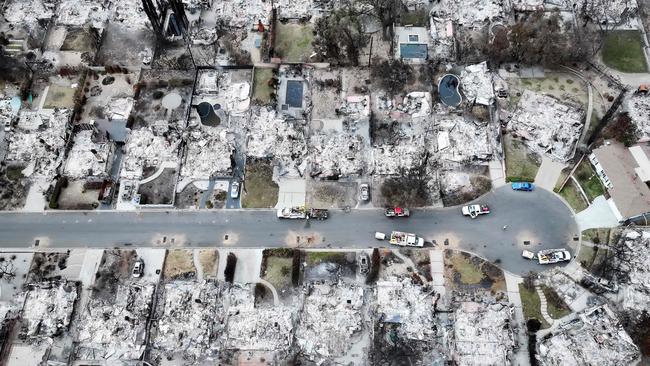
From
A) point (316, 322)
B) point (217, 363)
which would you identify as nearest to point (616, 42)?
point (316, 322)

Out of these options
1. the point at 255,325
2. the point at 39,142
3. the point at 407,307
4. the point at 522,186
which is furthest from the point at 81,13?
the point at 522,186

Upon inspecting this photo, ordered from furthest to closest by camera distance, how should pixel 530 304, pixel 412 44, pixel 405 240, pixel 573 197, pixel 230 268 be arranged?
1. pixel 412 44
2. pixel 573 197
3. pixel 405 240
4. pixel 230 268
5. pixel 530 304

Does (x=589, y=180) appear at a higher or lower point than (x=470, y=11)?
lower

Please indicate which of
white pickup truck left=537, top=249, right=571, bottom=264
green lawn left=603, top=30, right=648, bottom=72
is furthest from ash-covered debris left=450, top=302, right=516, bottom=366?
green lawn left=603, top=30, right=648, bottom=72

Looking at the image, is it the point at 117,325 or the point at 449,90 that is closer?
the point at 117,325

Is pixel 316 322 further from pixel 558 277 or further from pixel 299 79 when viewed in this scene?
pixel 299 79

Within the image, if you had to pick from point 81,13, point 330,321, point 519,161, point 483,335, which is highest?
point 81,13

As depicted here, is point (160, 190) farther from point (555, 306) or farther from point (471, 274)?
point (555, 306)
